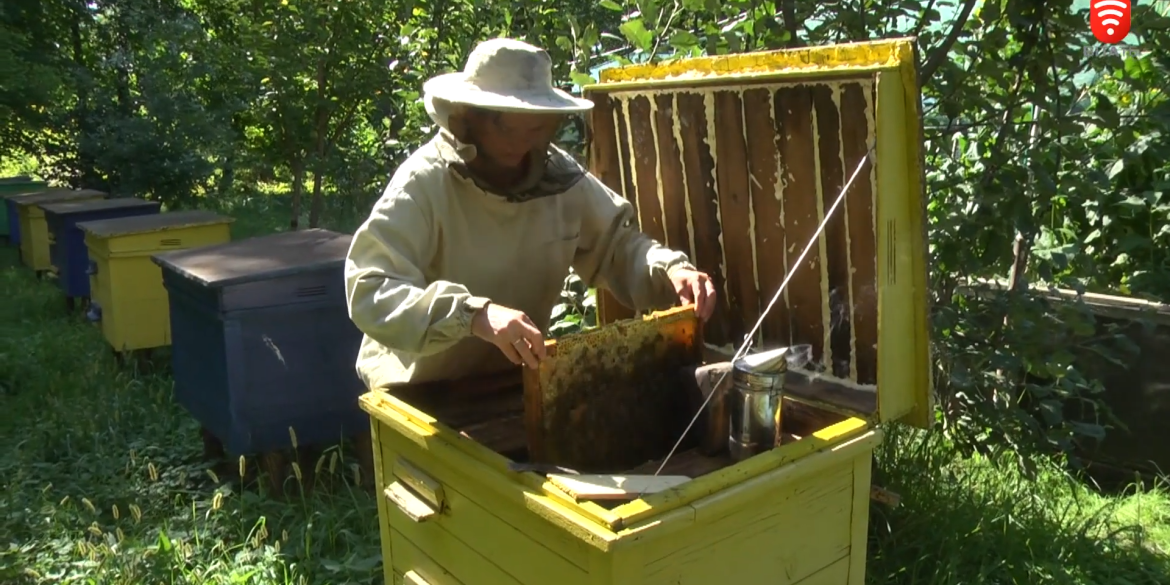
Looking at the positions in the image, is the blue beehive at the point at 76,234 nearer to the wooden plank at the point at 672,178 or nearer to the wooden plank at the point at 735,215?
the wooden plank at the point at 672,178

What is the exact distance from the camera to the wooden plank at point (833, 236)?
1631mm

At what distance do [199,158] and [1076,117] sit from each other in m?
7.65

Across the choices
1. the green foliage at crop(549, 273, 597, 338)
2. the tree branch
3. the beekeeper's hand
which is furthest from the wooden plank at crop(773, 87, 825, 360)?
the green foliage at crop(549, 273, 597, 338)

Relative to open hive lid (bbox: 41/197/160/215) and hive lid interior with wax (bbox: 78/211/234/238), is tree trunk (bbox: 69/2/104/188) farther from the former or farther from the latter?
hive lid interior with wax (bbox: 78/211/234/238)

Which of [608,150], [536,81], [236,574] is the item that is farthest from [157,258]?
[536,81]

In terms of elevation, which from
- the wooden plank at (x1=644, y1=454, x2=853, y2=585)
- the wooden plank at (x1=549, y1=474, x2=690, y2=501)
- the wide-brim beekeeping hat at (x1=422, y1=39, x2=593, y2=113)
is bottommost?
the wooden plank at (x1=644, y1=454, x2=853, y2=585)

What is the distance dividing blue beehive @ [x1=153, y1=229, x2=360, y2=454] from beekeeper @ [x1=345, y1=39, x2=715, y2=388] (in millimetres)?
868

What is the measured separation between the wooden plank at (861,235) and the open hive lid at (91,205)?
4.59 meters

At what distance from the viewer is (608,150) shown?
7.28 feet

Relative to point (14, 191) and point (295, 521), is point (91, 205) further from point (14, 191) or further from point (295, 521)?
point (295, 521)

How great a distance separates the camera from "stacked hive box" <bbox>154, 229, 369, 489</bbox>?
9.16 ft

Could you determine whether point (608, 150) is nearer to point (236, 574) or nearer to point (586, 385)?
point (586, 385)

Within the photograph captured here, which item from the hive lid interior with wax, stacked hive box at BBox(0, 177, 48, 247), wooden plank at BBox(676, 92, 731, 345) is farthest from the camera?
stacked hive box at BBox(0, 177, 48, 247)
